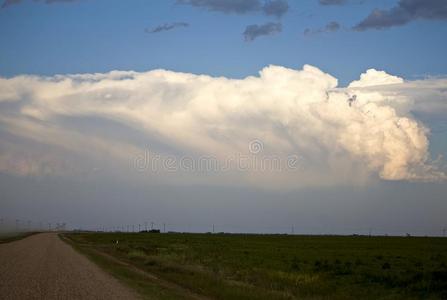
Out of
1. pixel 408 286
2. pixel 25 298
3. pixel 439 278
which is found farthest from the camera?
pixel 439 278

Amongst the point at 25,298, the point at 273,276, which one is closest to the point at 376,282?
the point at 273,276

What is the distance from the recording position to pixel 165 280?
31891 millimetres

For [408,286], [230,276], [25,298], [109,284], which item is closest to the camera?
[25,298]

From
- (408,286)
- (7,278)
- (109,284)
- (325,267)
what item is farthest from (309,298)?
(325,267)

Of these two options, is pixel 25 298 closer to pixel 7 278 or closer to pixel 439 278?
pixel 7 278

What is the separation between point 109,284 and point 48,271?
754 centimetres

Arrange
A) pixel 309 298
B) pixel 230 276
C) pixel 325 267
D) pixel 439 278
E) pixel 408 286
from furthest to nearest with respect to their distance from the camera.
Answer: pixel 325 267 → pixel 230 276 → pixel 439 278 → pixel 408 286 → pixel 309 298

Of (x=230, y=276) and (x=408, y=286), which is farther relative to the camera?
(x=230, y=276)

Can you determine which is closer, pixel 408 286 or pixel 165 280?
pixel 408 286

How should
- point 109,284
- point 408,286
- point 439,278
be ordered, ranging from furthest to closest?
point 439,278 → point 408,286 → point 109,284

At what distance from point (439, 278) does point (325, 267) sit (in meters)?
12.4

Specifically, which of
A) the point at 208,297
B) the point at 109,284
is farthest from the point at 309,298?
the point at 109,284

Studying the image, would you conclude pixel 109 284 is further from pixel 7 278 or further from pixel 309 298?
pixel 309 298

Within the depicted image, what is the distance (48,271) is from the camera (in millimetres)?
32594
